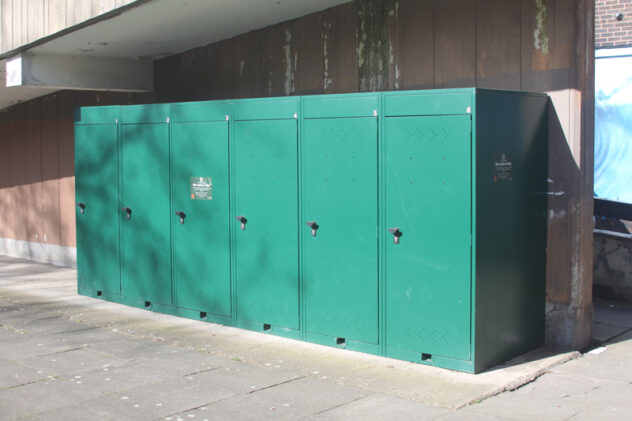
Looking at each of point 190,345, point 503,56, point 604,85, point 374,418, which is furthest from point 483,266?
point 604,85

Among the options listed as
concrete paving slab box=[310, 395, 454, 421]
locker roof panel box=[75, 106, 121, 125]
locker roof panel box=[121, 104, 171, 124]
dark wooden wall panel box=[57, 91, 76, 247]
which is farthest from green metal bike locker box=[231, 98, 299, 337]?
dark wooden wall panel box=[57, 91, 76, 247]

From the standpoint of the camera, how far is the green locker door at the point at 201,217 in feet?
26.3

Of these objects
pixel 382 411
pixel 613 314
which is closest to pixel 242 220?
pixel 382 411

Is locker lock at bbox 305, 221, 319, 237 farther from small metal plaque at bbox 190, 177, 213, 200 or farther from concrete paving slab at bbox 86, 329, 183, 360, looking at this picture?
concrete paving slab at bbox 86, 329, 183, 360

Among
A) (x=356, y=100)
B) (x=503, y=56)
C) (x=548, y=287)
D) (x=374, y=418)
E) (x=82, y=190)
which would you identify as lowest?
(x=374, y=418)

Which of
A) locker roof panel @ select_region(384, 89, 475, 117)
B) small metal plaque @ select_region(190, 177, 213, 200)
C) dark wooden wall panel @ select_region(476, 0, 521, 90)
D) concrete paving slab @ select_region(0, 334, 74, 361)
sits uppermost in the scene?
dark wooden wall panel @ select_region(476, 0, 521, 90)

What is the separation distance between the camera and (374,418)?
5.13m

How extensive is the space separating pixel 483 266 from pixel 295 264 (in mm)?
1997

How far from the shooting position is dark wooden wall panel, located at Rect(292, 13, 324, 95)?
8.78 m

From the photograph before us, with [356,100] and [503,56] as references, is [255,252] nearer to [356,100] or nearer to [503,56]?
[356,100]

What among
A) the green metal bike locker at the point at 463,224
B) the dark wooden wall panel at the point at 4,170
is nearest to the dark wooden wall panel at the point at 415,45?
the green metal bike locker at the point at 463,224

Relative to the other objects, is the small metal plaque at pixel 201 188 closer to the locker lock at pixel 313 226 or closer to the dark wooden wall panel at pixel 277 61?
the locker lock at pixel 313 226

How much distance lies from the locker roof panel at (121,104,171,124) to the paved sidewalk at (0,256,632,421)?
242 cm

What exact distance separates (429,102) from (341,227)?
149 centimetres
